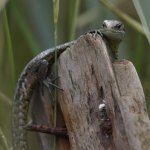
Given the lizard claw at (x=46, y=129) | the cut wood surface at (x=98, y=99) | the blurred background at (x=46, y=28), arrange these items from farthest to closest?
the blurred background at (x=46, y=28) → the lizard claw at (x=46, y=129) → the cut wood surface at (x=98, y=99)

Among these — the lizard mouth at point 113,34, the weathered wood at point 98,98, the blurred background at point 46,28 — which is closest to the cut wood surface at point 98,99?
the weathered wood at point 98,98

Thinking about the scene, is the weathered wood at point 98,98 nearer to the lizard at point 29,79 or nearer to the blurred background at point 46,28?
the lizard at point 29,79

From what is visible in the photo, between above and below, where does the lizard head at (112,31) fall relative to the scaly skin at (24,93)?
above

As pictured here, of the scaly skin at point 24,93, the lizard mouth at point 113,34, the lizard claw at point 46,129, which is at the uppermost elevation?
the lizard mouth at point 113,34

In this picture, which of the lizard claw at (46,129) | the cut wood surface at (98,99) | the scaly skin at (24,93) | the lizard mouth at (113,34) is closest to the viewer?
the cut wood surface at (98,99)

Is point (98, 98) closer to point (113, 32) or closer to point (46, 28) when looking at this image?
point (113, 32)

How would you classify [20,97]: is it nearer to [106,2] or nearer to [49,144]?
[49,144]

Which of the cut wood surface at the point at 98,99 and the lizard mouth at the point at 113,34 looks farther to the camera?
the lizard mouth at the point at 113,34

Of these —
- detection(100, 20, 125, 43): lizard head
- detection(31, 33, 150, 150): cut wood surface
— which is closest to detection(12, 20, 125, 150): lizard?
detection(100, 20, 125, 43): lizard head
